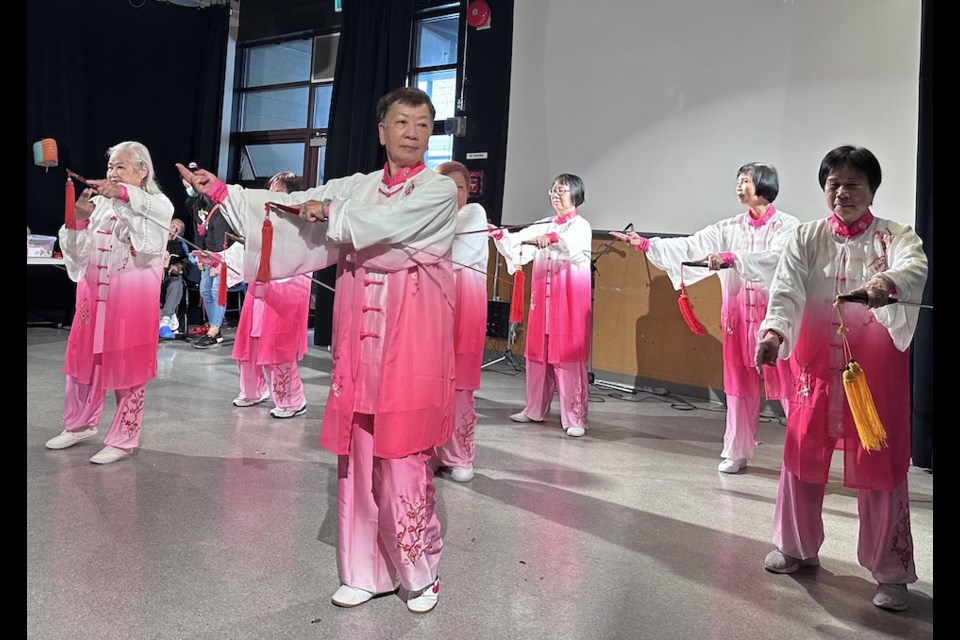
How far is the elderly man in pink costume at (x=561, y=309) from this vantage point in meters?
4.28

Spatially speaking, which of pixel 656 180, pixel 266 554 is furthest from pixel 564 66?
pixel 266 554

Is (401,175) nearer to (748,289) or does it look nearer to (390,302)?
(390,302)

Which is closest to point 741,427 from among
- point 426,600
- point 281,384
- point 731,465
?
point 731,465

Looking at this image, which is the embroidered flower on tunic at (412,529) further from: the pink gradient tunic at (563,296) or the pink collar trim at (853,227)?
the pink gradient tunic at (563,296)

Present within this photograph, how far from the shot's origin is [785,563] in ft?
7.64

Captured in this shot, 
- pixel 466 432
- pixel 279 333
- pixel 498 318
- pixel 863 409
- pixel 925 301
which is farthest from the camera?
pixel 498 318

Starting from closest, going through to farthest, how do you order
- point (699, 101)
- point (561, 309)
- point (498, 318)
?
point (561, 309) < point (699, 101) < point (498, 318)

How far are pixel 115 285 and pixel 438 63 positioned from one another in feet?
17.0

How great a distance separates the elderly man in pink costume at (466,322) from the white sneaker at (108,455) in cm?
144

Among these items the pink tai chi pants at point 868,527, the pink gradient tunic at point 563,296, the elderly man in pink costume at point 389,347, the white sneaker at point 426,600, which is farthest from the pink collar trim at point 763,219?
the white sneaker at point 426,600

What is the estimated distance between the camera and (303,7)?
8.30 m

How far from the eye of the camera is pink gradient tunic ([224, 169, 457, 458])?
5.95 ft

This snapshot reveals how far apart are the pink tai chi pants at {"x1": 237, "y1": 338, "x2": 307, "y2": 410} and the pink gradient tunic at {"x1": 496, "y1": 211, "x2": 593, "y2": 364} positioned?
1.47m
